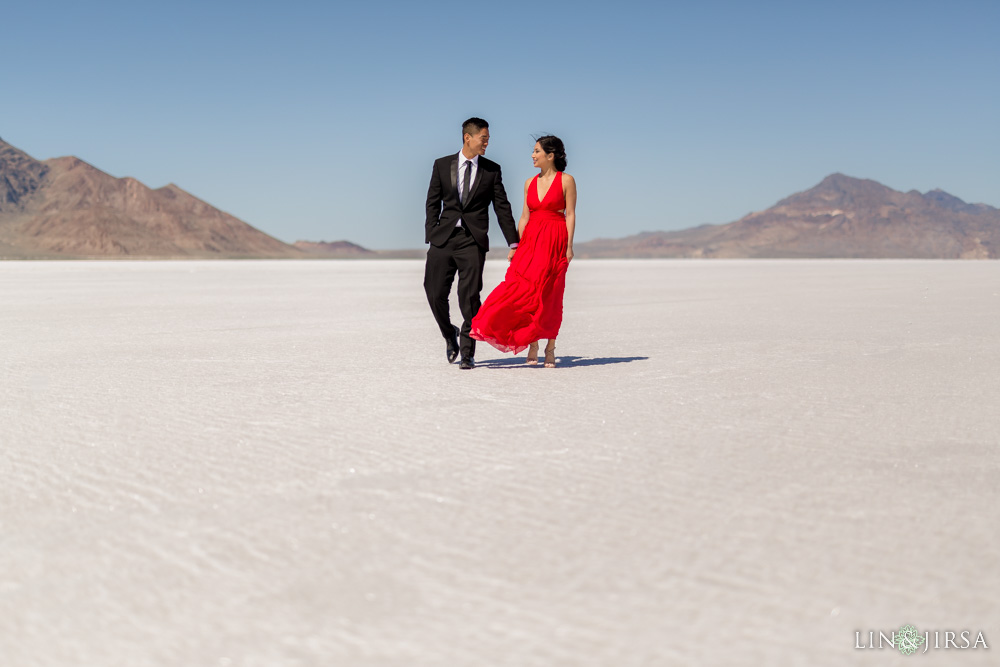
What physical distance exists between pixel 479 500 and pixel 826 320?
10.5 meters

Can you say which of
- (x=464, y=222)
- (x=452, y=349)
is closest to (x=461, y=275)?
(x=464, y=222)

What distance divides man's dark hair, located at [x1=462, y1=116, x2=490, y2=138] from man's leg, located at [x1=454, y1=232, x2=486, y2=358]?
31.7 inches

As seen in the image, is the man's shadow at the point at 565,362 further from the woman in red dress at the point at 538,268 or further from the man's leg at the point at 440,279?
the man's leg at the point at 440,279

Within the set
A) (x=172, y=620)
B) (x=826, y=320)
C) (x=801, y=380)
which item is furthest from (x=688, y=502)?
(x=826, y=320)

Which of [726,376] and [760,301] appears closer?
[726,376]

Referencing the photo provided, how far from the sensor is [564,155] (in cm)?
800

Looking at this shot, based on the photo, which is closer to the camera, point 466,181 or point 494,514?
point 494,514

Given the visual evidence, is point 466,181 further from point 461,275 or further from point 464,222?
point 461,275

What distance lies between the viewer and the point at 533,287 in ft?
25.9

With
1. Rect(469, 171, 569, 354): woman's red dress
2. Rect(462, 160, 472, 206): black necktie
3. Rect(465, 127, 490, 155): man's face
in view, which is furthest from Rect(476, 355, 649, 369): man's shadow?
Rect(465, 127, 490, 155): man's face

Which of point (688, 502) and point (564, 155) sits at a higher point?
point (564, 155)

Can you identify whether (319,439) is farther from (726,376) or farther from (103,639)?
(726,376)

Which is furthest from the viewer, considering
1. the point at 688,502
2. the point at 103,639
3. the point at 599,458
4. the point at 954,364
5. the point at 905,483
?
the point at 954,364

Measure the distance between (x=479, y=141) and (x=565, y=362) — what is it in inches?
78.3
